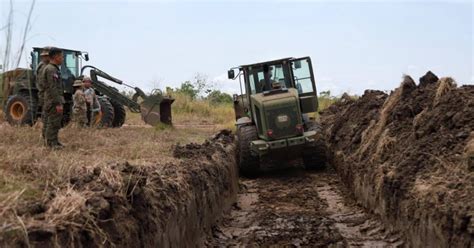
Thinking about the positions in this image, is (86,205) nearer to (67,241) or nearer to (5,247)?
(67,241)

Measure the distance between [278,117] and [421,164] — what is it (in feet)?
17.6

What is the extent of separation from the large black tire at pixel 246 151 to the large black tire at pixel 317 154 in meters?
1.17

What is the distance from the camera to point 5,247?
323cm

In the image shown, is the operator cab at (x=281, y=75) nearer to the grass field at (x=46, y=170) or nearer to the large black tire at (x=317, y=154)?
the large black tire at (x=317, y=154)

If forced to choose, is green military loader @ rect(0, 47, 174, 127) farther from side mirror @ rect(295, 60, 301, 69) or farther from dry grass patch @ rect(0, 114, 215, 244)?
dry grass patch @ rect(0, 114, 215, 244)

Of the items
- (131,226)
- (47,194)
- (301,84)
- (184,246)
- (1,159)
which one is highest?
(301,84)

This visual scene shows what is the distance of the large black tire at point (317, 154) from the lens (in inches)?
497

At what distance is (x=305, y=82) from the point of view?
13.2 meters

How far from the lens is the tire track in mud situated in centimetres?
748

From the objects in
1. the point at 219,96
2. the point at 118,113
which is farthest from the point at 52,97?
the point at 219,96

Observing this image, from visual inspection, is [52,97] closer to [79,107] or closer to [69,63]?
[79,107]

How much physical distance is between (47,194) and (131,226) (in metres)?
0.82

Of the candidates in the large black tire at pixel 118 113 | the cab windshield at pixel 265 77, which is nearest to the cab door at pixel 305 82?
the cab windshield at pixel 265 77

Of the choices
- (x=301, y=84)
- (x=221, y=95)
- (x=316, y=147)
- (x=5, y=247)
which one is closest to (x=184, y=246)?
(x=5, y=247)
